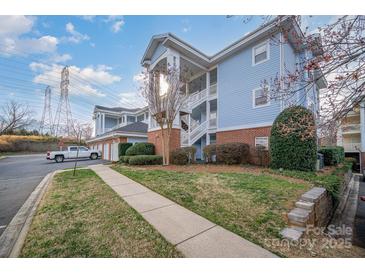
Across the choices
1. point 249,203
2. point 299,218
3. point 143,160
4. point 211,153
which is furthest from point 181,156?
point 299,218

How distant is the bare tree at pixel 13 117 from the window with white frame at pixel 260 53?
118 feet

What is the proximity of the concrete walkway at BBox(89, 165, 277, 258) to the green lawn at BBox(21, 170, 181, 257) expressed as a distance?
17 cm

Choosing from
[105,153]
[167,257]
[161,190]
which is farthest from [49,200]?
[105,153]

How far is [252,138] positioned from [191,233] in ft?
28.7

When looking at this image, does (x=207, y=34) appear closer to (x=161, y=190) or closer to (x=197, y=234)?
(x=161, y=190)

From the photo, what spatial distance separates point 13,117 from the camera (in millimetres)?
29641

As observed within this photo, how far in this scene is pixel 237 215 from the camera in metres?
3.36

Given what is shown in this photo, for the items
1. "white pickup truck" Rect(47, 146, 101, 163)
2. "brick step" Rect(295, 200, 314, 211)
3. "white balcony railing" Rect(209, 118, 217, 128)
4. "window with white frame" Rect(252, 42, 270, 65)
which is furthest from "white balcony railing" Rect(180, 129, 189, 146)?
"white pickup truck" Rect(47, 146, 101, 163)

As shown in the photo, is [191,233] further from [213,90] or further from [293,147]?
[213,90]

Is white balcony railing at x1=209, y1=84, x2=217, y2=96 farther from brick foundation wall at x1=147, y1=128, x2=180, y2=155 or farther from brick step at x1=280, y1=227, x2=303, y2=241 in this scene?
brick step at x1=280, y1=227, x2=303, y2=241

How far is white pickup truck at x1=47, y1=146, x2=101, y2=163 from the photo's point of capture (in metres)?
17.0

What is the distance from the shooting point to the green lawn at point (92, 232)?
90.3 inches
